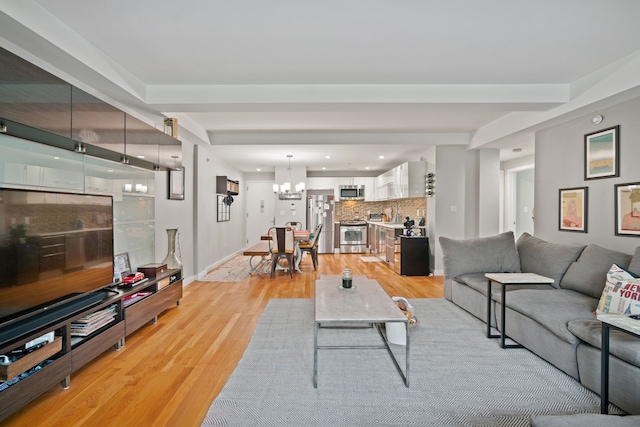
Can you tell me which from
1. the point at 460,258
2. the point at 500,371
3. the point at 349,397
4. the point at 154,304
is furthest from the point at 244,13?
the point at 460,258

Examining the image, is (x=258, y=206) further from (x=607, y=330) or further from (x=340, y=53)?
(x=607, y=330)

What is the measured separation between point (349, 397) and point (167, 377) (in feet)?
4.42

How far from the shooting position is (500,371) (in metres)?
2.38

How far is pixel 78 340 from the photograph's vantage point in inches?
90.5

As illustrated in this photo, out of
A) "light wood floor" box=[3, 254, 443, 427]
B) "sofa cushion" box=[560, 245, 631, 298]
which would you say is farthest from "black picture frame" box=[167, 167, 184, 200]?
"sofa cushion" box=[560, 245, 631, 298]

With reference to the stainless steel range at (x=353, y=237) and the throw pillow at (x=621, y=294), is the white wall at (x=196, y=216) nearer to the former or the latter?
the stainless steel range at (x=353, y=237)

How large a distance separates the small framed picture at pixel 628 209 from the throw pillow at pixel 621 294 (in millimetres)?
932

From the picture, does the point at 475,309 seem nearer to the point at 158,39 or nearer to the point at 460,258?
the point at 460,258

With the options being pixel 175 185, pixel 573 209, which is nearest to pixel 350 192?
pixel 175 185

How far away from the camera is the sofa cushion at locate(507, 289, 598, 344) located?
7.66 feet

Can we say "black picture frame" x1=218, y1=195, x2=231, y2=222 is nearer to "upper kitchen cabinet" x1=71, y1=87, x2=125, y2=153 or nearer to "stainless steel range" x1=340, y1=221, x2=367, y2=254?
"stainless steel range" x1=340, y1=221, x2=367, y2=254

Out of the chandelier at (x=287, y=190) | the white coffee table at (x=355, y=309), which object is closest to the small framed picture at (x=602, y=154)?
the white coffee table at (x=355, y=309)

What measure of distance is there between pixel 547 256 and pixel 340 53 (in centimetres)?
304

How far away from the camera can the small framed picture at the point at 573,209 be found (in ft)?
11.6
